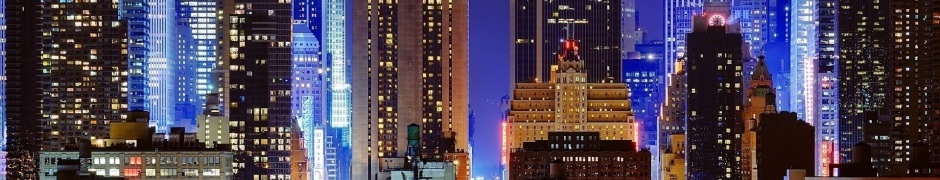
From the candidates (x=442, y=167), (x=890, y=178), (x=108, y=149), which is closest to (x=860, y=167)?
(x=890, y=178)

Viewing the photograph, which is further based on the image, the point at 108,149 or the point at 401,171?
the point at 108,149

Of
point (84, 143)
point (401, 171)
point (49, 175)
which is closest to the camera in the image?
point (401, 171)

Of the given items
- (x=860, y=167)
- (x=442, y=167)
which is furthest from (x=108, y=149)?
(x=860, y=167)

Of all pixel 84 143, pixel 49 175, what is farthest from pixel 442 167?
pixel 49 175

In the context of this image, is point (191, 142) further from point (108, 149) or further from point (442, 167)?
point (442, 167)

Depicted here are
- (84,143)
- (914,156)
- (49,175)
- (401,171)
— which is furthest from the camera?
(914,156)

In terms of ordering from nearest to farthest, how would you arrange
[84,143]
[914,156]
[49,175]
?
[84,143] < [49,175] < [914,156]

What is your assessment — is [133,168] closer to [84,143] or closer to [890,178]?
[84,143]

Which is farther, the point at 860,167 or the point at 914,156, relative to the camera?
the point at 914,156
